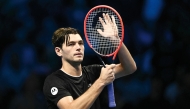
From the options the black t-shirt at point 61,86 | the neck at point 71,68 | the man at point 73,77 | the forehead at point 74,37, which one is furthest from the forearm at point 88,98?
the forehead at point 74,37

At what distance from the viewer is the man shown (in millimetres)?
2332

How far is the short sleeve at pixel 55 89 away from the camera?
8.05 feet

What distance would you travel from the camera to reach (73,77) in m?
2.60

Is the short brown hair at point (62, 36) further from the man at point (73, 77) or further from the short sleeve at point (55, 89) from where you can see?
the short sleeve at point (55, 89)

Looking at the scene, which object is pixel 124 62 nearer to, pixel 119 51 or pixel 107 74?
pixel 119 51

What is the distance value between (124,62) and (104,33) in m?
0.26

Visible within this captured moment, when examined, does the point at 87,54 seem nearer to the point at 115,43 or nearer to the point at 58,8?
the point at 58,8

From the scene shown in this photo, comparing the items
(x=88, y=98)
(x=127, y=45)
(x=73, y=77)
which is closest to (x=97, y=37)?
(x=73, y=77)
